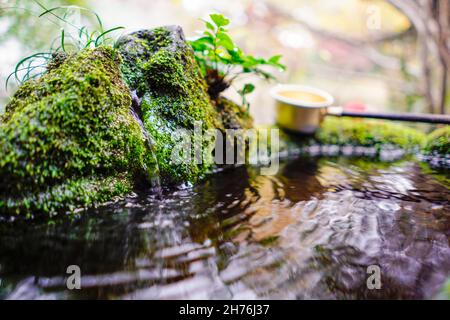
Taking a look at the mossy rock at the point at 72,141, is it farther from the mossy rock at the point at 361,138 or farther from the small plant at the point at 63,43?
the mossy rock at the point at 361,138

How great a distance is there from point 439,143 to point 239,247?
3524mm

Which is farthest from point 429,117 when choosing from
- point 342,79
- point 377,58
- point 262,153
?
point 342,79

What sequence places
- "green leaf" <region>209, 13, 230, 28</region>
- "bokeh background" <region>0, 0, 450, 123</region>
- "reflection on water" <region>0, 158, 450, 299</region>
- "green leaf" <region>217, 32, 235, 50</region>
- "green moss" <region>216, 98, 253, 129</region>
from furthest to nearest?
"bokeh background" <region>0, 0, 450, 123</region>, "green moss" <region>216, 98, 253, 129</region>, "green leaf" <region>217, 32, 235, 50</region>, "green leaf" <region>209, 13, 230, 28</region>, "reflection on water" <region>0, 158, 450, 299</region>

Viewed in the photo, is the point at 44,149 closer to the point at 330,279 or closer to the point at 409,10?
the point at 330,279

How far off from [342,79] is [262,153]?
11198 millimetres

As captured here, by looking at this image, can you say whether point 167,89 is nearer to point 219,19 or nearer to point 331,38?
point 219,19

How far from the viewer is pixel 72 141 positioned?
2004 millimetres

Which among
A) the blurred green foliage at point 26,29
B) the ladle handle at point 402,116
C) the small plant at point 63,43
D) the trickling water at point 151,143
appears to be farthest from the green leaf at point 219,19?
the blurred green foliage at point 26,29

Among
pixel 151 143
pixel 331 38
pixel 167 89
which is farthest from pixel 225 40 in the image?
pixel 331 38

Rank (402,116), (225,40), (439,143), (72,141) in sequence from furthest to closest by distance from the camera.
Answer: (439,143), (402,116), (225,40), (72,141)

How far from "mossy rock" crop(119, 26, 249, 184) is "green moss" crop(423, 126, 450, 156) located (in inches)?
121

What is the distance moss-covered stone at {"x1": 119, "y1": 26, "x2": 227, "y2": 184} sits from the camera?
2.55 m

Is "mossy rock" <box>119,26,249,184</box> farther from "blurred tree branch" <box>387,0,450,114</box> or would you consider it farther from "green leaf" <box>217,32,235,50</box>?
"blurred tree branch" <box>387,0,450,114</box>

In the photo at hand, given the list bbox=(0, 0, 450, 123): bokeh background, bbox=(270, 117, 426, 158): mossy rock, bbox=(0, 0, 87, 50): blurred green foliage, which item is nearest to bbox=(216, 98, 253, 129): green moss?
bbox=(270, 117, 426, 158): mossy rock
